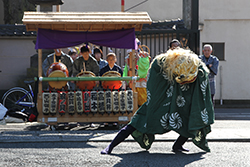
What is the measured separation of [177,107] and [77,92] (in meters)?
3.11

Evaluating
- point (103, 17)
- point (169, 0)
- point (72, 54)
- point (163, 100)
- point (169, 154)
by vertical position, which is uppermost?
point (169, 0)

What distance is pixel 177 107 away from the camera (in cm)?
550

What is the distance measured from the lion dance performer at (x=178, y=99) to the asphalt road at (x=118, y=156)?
31 centimetres

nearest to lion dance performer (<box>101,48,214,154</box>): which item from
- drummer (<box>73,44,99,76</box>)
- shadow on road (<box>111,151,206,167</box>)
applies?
shadow on road (<box>111,151,206,167</box>)

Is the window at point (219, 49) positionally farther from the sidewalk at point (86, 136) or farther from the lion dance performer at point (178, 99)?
the lion dance performer at point (178, 99)

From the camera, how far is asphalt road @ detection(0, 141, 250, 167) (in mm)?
5188

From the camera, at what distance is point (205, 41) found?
50.3 feet

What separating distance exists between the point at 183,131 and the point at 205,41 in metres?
10.3

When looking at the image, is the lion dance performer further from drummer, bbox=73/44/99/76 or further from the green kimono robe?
drummer, bbox=73/44/99/76

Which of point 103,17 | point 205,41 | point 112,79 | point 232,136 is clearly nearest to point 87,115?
point 112,79

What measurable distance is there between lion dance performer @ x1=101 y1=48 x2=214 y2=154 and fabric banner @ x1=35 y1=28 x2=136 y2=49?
3.07 metres

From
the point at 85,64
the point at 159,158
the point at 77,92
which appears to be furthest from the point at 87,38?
the point at 159,158

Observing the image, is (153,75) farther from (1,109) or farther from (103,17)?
(1,109)

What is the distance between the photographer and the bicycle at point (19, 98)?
413 inches
